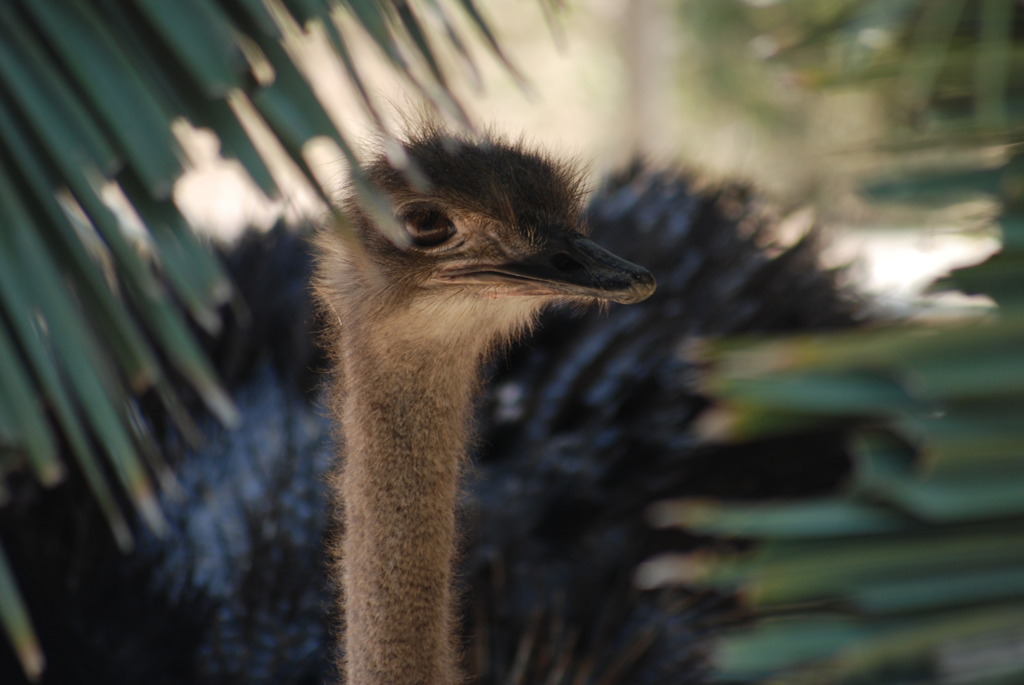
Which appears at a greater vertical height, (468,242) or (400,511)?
(468,242)

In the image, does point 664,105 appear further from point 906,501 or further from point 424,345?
point 906,501

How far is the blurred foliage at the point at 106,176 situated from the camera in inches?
36.1

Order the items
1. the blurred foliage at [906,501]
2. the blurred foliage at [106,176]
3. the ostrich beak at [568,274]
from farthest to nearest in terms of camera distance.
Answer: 1. the ostrich beak at [568,274]
2. the blurred foliage at [106,176]
3. the blurred foliage at [906,501]

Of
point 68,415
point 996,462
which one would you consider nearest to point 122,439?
point 68,415

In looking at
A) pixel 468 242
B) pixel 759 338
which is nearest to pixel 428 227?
pixel 468 242

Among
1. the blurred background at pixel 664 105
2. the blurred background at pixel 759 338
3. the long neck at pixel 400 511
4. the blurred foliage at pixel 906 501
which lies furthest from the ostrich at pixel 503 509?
the blurred foliage at pixel 906 501

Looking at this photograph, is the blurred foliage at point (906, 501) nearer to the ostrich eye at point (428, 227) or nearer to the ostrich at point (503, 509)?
the ostrich eye at point (428, 227)

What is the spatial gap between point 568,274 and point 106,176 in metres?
0.72

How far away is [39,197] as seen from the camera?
93cm

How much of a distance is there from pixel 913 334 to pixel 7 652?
6.23 feet

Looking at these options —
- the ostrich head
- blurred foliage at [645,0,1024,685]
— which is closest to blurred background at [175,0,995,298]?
the ostrich head

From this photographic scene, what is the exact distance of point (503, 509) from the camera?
8.15ft

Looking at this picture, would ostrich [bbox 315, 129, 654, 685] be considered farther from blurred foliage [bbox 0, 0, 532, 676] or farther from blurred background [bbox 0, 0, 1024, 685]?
blurred foliage [bbox 0, 0, 532, 676]

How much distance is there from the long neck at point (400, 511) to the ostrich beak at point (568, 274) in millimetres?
122
